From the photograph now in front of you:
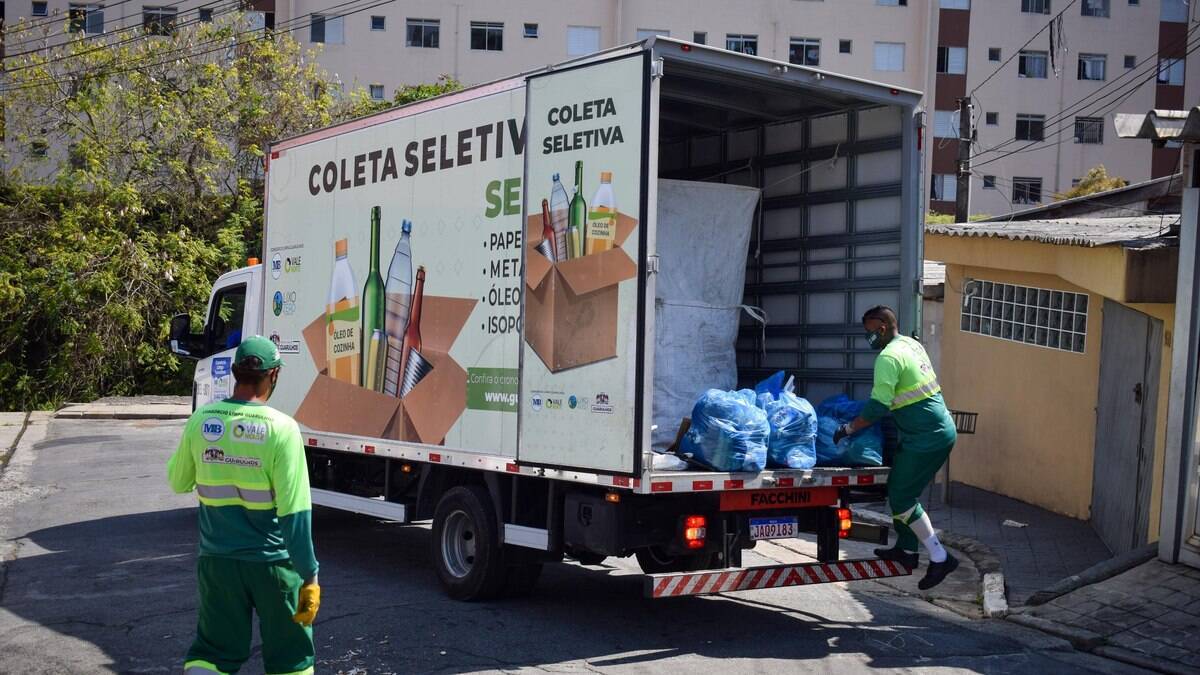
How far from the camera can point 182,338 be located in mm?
11898

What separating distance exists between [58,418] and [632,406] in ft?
59.8

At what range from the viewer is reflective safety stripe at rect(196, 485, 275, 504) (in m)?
4.95

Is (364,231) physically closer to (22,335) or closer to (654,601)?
(654,601)

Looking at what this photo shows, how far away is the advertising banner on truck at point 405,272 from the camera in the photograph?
26.1 feet

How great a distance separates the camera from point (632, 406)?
6.78 metres

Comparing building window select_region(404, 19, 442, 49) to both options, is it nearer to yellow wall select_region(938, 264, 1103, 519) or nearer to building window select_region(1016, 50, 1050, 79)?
building window select_region(1016, 50, 1050, 79)

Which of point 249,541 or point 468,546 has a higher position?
point 249,541

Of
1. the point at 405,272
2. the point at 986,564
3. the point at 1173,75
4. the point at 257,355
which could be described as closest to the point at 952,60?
the point at 1173,75

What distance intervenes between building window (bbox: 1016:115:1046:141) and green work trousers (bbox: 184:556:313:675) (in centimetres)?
4455

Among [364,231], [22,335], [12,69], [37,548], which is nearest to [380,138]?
[364,231]

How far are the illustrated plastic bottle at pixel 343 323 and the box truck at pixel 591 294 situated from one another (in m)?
0.02

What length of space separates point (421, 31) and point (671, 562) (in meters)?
35.7

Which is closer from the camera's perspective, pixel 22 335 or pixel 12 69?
pixel 22 335

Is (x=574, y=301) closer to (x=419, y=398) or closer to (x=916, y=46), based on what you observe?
(x=419, y=398)
